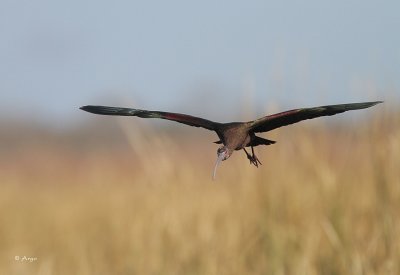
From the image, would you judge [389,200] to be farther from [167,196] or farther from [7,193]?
[7,193]

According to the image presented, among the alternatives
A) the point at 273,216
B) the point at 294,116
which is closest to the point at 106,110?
the point at 294,116

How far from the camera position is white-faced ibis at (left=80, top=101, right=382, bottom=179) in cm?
71

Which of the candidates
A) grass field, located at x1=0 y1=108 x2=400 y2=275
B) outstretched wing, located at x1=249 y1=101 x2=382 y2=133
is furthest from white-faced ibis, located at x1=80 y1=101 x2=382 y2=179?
grass field, located at x1=0 y1=108 x2=400 y2=275

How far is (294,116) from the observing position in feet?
2.40

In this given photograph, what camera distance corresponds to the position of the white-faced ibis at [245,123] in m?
0.71

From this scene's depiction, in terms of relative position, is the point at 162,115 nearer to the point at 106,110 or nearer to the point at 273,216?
the point at 106,110

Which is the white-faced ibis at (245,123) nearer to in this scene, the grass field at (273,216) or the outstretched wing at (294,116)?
→ the outstretched wing at (294,116)

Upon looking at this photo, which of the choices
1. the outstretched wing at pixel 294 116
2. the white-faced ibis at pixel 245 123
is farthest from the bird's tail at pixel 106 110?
the outstretched wing at pixel 294 116

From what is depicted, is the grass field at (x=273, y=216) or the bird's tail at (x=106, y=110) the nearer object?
the bird's tail at (x=106, y=110)

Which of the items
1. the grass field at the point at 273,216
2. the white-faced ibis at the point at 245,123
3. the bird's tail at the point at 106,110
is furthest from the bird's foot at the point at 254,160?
the grass field at the point at 273,216

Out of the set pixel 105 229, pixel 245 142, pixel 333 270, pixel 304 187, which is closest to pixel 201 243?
pixel 304 187

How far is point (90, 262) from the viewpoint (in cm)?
414

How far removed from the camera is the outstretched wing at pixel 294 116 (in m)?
0.71

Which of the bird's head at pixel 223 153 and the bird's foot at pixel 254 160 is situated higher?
the bird's head at pixel 223 153
